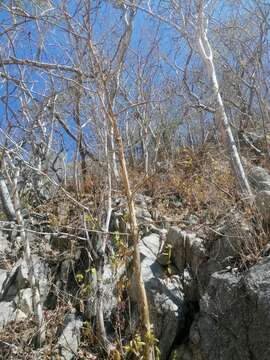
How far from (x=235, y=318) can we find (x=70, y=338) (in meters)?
2.09

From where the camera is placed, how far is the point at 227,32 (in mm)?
8906

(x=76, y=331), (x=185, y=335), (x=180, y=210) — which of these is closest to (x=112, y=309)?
Answer: (x=76, y=331)

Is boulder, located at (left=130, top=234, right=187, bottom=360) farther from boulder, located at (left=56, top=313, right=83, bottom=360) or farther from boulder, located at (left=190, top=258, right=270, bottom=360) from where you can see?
boulder, located at (left=56, top=313, right=83, bottom=360)

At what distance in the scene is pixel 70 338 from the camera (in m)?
4.56

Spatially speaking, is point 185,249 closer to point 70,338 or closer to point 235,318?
point 235,318

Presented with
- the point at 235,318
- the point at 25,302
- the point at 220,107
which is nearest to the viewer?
the point at 235,318

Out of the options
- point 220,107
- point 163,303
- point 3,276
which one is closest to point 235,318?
point 163,303

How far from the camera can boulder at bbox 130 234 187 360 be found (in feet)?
13.3

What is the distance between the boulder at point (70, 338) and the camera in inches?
173

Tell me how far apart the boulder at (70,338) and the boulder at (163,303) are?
0.79m

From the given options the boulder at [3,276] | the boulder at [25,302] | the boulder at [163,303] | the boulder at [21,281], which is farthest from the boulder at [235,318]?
the boulder at [3,276]

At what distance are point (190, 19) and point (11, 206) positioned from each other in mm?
4725

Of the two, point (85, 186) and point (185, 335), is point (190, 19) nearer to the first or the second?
point (85, 186)

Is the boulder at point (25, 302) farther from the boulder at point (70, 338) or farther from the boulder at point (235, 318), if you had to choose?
the boulder at point (235, 318)
